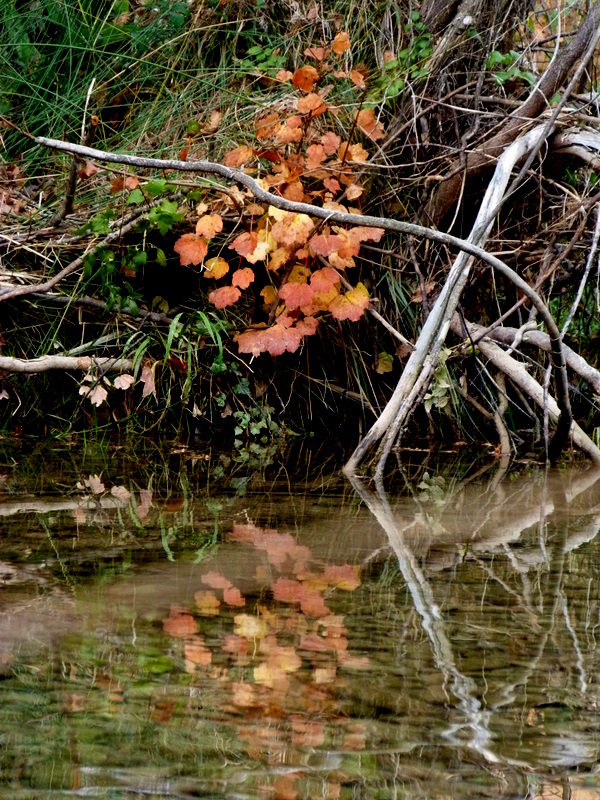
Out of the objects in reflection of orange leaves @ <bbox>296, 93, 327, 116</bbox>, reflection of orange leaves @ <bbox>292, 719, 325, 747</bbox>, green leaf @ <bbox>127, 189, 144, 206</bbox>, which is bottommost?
reflection of orange leaves @ <bbox>292, 719, 325, 747</bbox>

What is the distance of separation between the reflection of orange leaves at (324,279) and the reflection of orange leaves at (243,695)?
2.29 m

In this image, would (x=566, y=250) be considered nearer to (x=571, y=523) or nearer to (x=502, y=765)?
(x=571, y=523)

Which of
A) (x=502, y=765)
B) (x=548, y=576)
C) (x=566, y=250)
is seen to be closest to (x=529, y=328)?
(x=566, y=250)

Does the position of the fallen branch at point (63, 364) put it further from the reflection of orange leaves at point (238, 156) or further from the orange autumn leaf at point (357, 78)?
the orange autumn leaf at point (357, 78)

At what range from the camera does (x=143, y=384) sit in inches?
144

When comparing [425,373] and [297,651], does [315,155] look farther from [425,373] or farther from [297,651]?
[297,651]

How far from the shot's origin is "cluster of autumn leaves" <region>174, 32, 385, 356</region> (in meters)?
3.27

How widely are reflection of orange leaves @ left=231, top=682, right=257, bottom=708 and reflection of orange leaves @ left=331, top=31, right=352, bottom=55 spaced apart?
2944 mm

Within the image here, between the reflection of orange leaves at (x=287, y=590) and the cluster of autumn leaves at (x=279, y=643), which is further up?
the cluster of autumn leaves at (x=279, y=643)

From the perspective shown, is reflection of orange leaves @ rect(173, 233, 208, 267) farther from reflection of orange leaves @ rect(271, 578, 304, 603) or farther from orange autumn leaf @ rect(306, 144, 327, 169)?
reflection of orange leaves @ rect(271, 578, 304, 603)

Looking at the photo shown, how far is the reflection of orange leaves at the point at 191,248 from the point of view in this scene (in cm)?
331

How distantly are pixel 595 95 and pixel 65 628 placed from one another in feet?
9.70

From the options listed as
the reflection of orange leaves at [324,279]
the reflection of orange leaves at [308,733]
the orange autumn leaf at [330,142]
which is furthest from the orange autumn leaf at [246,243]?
the reflection of orange leaves at [308,733]

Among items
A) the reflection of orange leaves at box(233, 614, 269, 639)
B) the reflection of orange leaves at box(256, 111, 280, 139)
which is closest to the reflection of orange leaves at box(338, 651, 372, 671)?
the reflection of orange leaves at box(233, 614, 269, 639)
